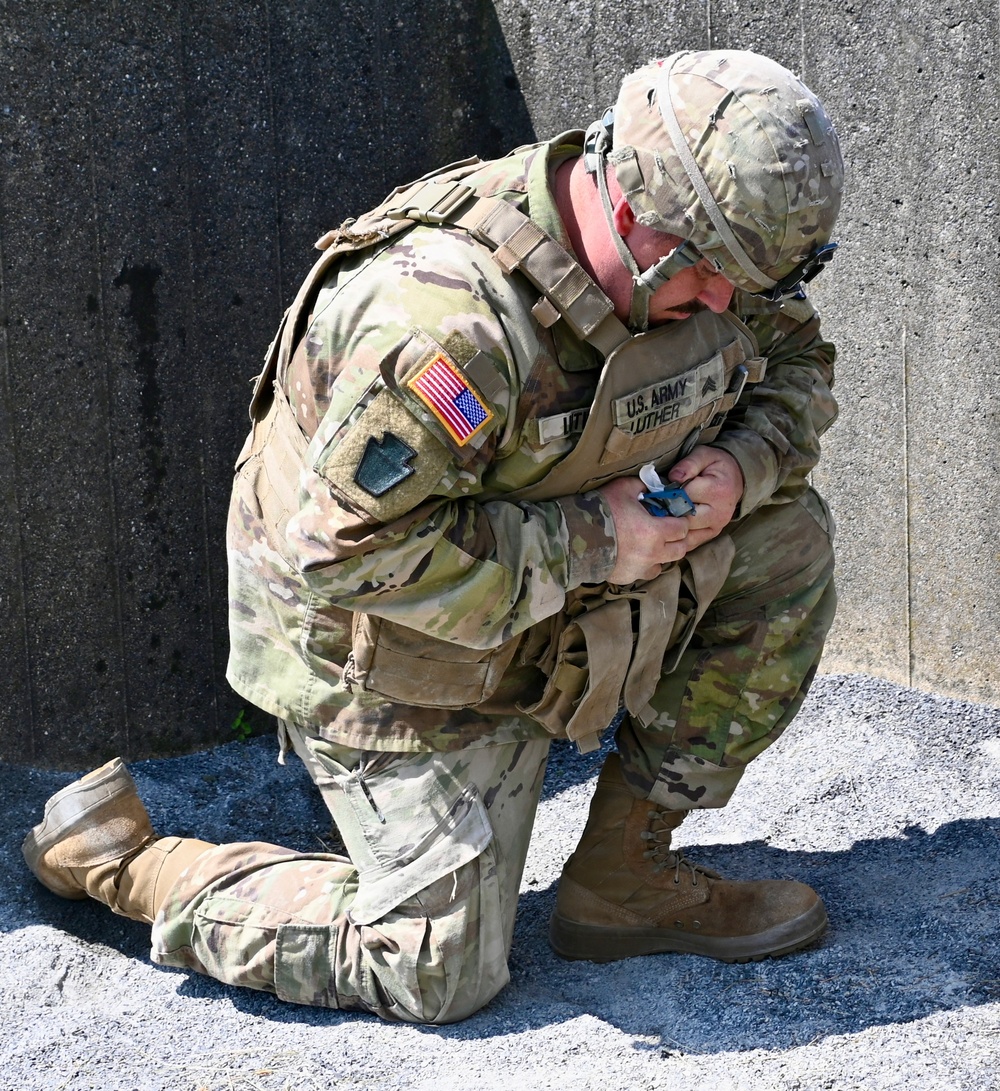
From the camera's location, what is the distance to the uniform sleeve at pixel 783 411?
261 cm

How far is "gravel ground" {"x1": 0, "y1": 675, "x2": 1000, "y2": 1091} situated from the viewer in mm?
2197

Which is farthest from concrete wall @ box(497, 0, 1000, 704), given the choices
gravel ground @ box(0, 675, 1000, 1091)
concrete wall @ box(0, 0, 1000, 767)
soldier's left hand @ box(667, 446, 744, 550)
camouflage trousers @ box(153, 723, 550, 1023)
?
camouflage trousers @ box(153, 723, 550, 1023)

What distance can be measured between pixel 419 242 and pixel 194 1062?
1.45 metres

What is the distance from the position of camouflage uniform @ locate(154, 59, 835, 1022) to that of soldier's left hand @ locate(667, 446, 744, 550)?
67 millimetres

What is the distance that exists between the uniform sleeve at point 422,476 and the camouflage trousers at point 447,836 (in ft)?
1.22

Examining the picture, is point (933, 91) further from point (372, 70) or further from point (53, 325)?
point (53, 325)

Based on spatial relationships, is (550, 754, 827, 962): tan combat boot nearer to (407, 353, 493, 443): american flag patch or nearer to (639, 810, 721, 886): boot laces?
(639, 810, 721, 886): boot laces

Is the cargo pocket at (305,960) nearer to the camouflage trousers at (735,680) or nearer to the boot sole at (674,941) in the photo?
the boot sole at (674,941)

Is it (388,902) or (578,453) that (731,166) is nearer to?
(578,453)

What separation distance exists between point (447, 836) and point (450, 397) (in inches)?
32.0

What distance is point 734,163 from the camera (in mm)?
2104

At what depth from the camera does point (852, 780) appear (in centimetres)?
325

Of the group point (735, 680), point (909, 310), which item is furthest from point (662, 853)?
point (909, 310)

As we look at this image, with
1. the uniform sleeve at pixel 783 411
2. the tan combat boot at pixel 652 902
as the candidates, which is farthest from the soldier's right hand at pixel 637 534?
the tan combat boot at pixel 652 902
